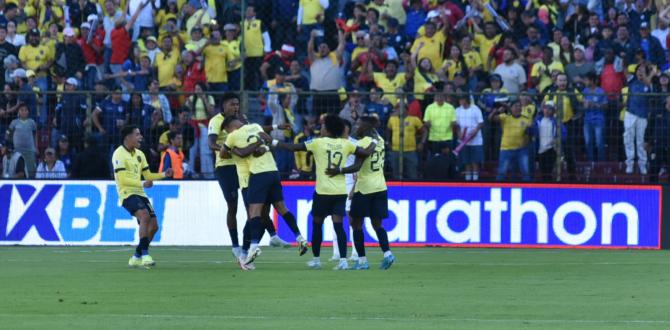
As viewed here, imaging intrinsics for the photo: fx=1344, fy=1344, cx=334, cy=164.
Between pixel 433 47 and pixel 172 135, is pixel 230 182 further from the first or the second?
pixel 433 47

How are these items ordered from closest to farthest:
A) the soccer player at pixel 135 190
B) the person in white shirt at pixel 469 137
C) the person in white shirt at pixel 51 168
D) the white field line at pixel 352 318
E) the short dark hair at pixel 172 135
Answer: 1. the white field line at pixel 352 318
2. the soccer player at pixel 135 190
3. the person in white shirt at pixel 469 137
4. the short dark hair at pixel 172 135
5. the person in white shirt at pixel 51 168

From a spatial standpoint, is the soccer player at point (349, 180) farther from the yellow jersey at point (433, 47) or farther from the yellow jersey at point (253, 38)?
the yellow jersey at point (253, 38)

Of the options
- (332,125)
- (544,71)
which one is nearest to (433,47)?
(544,71)

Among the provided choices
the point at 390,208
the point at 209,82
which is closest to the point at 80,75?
the point at 209,82

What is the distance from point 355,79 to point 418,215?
353 cm

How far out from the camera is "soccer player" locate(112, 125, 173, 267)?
17.3 metres

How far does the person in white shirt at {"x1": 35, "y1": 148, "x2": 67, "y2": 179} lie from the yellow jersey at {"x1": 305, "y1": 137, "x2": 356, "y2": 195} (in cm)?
812

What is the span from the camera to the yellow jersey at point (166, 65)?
26062mm

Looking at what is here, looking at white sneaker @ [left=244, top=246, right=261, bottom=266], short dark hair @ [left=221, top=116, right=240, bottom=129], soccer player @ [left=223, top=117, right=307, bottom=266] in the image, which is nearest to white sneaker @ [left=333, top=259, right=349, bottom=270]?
soccer player @ [left=223, top=117, right=307, bottom=266]

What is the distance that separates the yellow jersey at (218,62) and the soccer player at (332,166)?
30.8 ft

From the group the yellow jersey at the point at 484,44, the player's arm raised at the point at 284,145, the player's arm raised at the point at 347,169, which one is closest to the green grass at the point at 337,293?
the player's arm raised at the point at 347,169

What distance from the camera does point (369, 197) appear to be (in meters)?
16.9

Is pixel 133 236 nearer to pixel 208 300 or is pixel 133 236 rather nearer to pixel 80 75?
pixel 80 75

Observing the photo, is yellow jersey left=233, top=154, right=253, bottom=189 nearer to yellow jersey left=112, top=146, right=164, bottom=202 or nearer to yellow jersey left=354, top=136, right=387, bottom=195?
yellow jersey left=112, top=146, right=164, bottom=202
